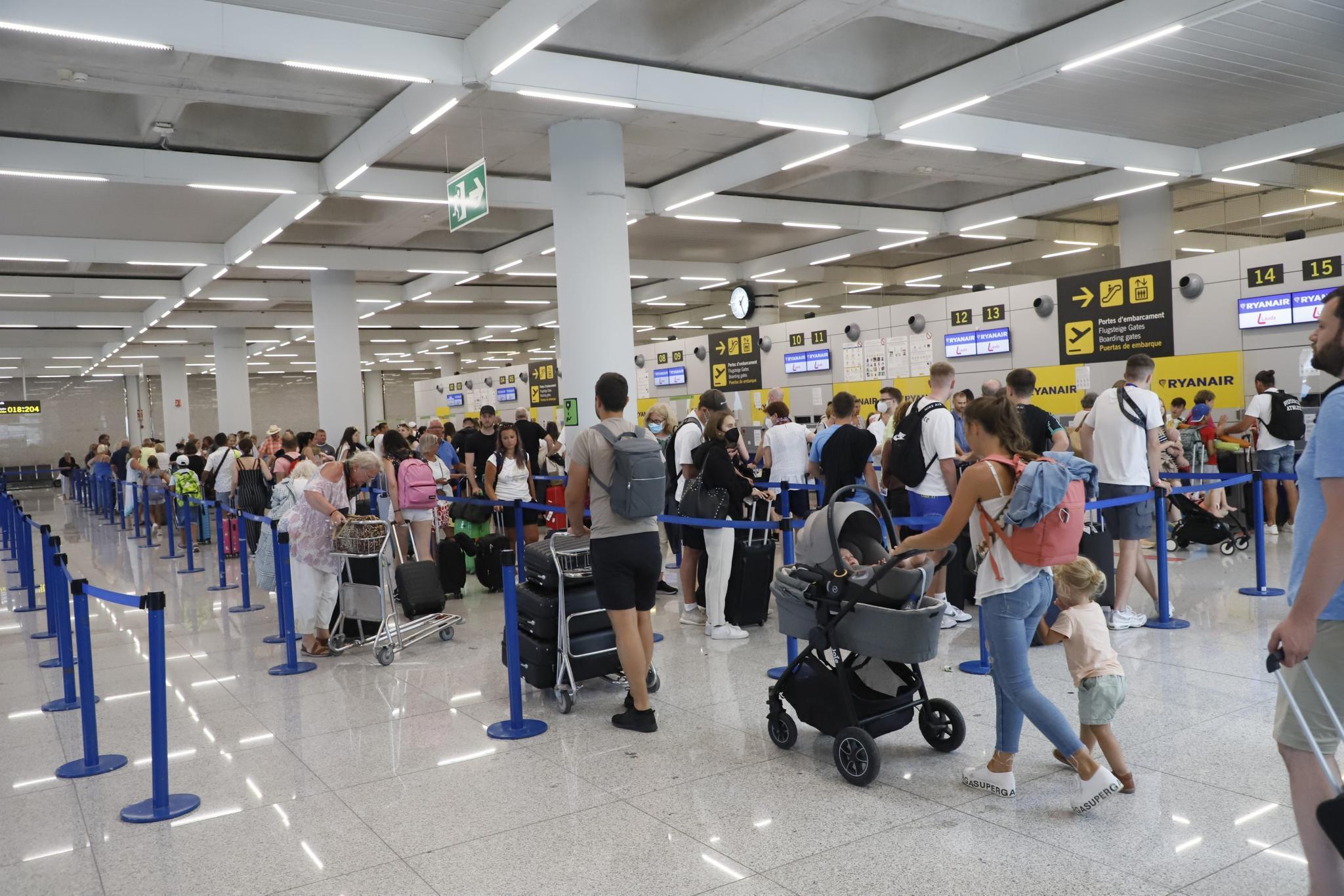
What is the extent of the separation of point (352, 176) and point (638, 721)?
8213mm

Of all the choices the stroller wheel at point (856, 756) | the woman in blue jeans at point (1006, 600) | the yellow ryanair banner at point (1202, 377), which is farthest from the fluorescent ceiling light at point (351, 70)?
the yellow ryanair banner at point (1202, 377)

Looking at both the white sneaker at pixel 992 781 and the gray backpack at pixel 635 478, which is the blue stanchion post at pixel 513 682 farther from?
the white sneaker at pixel 992 781

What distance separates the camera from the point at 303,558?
652 cm

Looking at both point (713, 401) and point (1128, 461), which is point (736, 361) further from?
point (1128, 461)

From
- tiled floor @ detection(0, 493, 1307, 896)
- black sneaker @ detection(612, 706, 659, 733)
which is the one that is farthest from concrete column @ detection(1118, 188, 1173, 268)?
black sneaker @ detection(612, 706, 659, 733)

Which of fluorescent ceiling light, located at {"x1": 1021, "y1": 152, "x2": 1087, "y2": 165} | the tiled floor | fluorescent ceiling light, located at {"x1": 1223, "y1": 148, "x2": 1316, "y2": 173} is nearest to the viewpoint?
the tiled floor

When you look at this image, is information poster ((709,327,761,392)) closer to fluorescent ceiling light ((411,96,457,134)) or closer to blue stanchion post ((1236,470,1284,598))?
fluorescent ceiling light ((411,96,457,134))

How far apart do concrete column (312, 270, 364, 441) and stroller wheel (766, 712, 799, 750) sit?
48.1ft

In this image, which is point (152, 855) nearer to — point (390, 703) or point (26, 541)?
point (390, 703)

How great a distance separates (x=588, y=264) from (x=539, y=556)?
5180 millimetres

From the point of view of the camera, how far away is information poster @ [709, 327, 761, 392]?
58.6 ft

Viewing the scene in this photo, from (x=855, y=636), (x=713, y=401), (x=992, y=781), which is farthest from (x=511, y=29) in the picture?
(x=992, y=781)

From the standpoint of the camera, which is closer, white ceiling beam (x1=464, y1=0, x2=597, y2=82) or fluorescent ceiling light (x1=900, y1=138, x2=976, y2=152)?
white ceiling beam (x1=464, y1=0, x2=597, y2=82)

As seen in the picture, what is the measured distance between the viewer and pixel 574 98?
846cm
